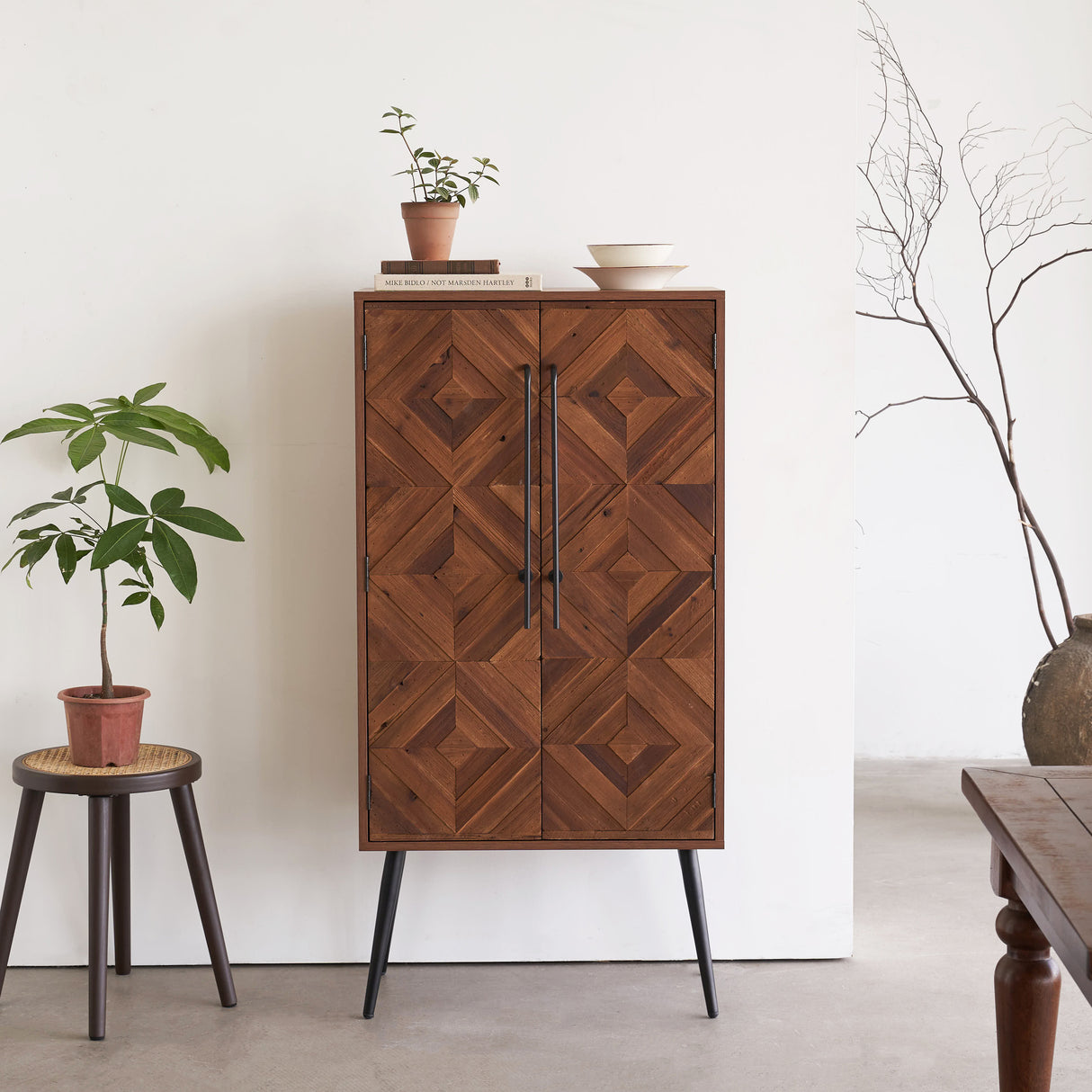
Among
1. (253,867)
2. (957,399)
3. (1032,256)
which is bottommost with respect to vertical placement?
(253,867)

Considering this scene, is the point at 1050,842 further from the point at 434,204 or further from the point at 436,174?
the point at 436,174

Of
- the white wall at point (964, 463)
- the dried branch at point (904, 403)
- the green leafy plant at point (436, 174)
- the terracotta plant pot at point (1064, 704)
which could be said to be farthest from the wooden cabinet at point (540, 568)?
the white wall at point (964, 463)

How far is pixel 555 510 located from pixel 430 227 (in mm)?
746

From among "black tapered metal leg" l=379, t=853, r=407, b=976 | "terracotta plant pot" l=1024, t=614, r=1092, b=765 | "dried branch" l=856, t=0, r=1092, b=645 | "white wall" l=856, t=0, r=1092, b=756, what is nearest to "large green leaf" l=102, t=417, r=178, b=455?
"black tapered metal leg" l=379, t=853, r=407, b=976

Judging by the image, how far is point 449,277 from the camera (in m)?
2.79

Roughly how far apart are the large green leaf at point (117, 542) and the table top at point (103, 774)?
1.58ft

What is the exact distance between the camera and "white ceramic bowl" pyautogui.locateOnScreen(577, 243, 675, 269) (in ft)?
9.16

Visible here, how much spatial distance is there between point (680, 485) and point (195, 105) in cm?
159

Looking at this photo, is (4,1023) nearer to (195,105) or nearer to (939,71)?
(195,105)

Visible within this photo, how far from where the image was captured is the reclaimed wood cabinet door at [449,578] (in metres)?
2.75

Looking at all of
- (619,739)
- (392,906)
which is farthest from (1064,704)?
(392,906)

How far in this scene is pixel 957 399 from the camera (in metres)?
5.00

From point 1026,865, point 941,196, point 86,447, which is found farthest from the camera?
point 941,196

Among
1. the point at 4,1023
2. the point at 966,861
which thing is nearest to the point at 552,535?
the point at 4,1023
